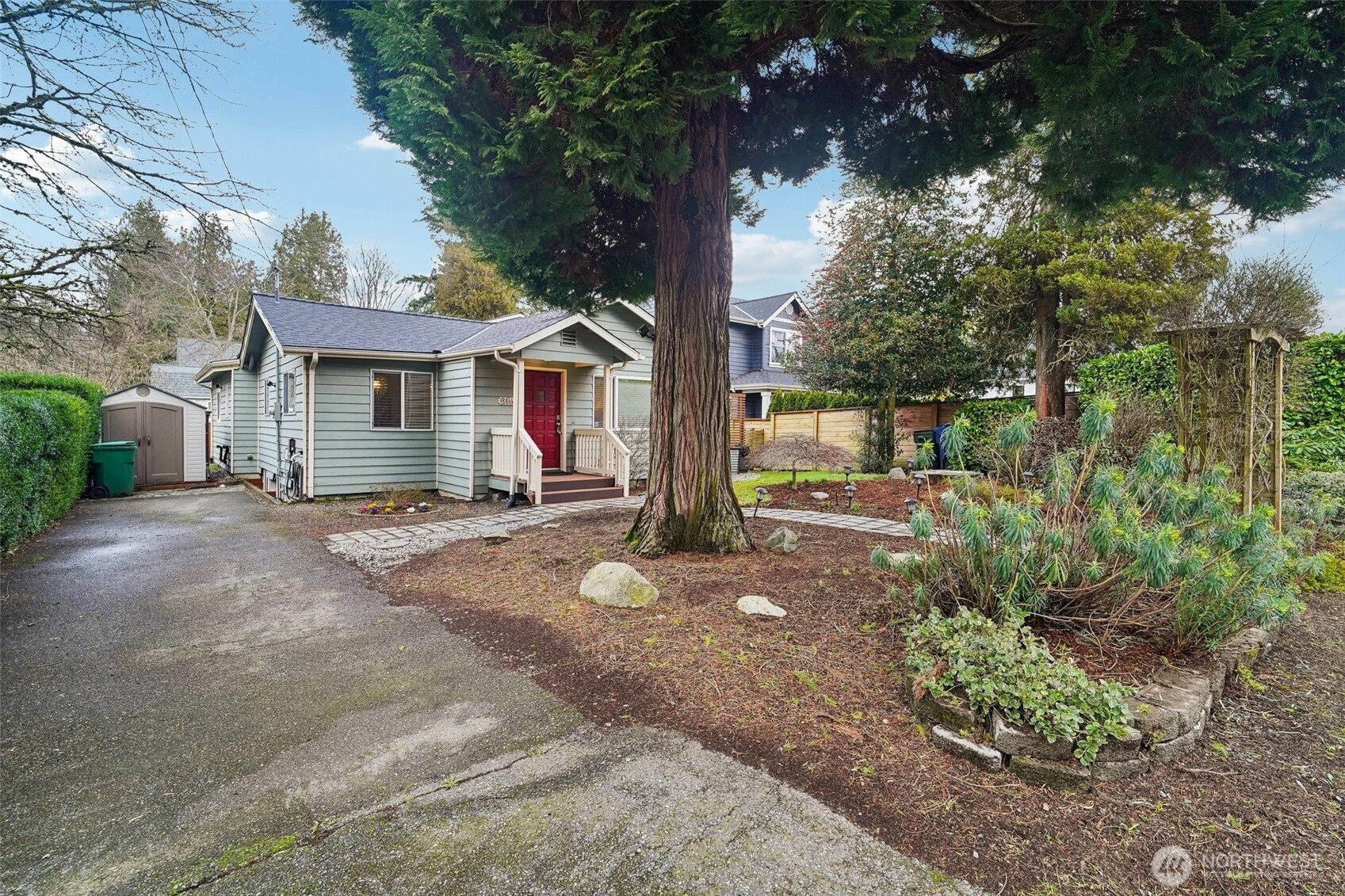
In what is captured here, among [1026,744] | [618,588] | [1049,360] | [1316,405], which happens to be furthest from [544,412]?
[1316,405]

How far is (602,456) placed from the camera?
11.3 meters

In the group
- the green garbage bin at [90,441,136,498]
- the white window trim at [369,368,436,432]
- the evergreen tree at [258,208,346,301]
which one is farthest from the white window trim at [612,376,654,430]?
the evergreen tree at [258,208,346,301]

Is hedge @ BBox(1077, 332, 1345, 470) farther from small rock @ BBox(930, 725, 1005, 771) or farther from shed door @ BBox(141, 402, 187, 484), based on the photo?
shed door @ BBox(141, 402, 187, 484)

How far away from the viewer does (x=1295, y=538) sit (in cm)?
404

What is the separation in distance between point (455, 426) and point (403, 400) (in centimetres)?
125

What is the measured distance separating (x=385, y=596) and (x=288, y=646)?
116cm

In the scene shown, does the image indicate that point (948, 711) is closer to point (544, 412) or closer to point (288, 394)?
point (544, 412)

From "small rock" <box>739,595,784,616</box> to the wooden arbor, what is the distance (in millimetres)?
3957

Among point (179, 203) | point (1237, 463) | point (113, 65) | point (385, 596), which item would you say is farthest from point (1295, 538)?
point (113, 65)

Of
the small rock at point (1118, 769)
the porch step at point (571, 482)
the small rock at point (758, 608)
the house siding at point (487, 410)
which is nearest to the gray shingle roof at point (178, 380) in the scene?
the house siding at point (487, 410)

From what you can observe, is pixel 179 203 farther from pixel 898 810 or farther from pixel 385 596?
pixel 898 810

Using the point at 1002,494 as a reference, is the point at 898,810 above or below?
below

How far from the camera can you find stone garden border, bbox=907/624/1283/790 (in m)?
2.35

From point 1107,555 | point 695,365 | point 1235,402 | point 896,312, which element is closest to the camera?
point 1107,555
